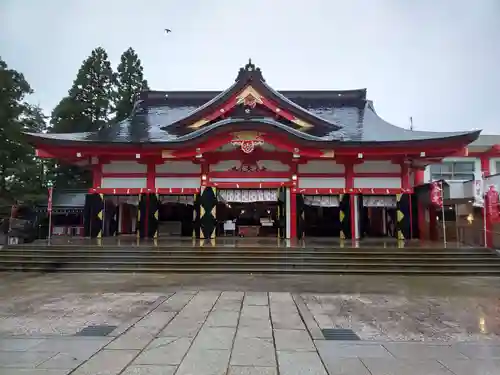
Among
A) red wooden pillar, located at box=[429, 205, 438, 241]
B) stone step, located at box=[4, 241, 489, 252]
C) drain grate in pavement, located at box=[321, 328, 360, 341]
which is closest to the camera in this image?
drain grate in pavement, located at box=[321, 328, 360, 341]

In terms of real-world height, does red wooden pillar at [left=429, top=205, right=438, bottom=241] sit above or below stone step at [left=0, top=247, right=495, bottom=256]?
above

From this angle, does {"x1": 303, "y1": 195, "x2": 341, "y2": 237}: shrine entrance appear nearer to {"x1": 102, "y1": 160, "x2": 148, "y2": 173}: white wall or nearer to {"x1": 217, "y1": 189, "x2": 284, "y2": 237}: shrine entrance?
{"x1": 217, "y1": 189, "x2": 284, "y2": 237}: shrine entrance

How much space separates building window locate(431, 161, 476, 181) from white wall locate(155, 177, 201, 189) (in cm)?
1707

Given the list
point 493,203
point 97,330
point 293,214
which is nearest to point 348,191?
point 293,214

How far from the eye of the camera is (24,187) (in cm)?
2289

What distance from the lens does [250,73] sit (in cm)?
1745

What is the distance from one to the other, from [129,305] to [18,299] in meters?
2.61

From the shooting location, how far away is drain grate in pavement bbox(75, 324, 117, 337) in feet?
16.4

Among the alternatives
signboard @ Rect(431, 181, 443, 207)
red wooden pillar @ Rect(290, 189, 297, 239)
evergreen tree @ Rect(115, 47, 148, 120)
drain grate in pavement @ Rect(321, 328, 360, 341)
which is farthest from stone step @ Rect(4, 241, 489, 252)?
evergreen tree @ Rect(115, 47, 148, 120)

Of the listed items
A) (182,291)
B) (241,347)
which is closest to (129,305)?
(182,291)

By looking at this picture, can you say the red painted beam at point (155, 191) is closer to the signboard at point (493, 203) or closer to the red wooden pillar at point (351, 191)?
the red wooden pillar at point (351, 191)

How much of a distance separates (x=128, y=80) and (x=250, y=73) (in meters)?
21.1

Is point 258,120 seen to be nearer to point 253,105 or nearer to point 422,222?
point 253,105

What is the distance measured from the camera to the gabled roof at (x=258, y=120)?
1556cm
